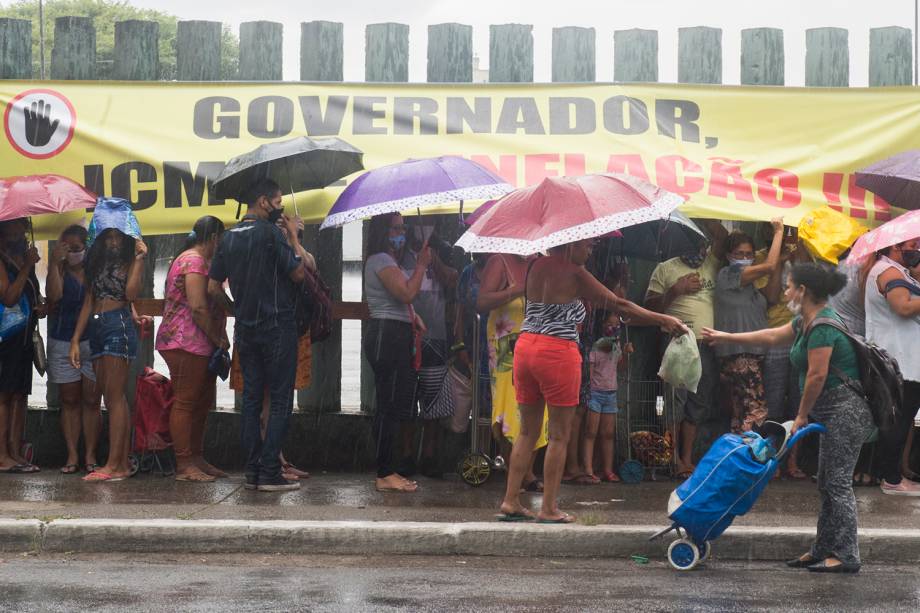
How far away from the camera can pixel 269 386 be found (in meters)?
8.49

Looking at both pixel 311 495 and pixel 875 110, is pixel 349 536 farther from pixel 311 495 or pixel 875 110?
pixel 875 110

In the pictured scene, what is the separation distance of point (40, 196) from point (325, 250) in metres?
2.15

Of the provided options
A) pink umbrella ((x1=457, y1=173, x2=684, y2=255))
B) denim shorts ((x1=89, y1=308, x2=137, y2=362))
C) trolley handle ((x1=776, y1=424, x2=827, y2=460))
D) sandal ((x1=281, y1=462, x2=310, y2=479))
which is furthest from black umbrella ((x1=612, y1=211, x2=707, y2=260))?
denim shorts ((x1=89, y1=308, x2=137, y2=362))

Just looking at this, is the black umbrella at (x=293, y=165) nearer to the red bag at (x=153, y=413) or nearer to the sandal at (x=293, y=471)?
the red bag at (x=153, y=413)

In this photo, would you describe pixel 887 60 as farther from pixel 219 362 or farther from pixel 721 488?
Answer: pixel 219 362

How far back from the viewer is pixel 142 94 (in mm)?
9367

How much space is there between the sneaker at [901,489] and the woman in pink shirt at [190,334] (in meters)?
4.72

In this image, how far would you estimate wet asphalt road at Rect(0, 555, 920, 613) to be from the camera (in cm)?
571

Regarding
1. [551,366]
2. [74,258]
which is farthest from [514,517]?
[74,258]

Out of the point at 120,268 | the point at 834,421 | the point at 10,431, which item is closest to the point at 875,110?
the point at 834,421

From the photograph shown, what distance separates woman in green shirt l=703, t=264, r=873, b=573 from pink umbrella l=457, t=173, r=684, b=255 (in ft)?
3.10

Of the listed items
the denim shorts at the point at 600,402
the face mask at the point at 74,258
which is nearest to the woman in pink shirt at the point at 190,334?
the face mask at the point at 74,258

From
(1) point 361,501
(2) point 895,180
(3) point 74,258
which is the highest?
(2) point 895,180

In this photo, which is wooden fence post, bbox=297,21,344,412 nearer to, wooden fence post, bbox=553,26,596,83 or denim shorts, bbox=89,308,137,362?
denim shorts, bbox=89,308,137,362
